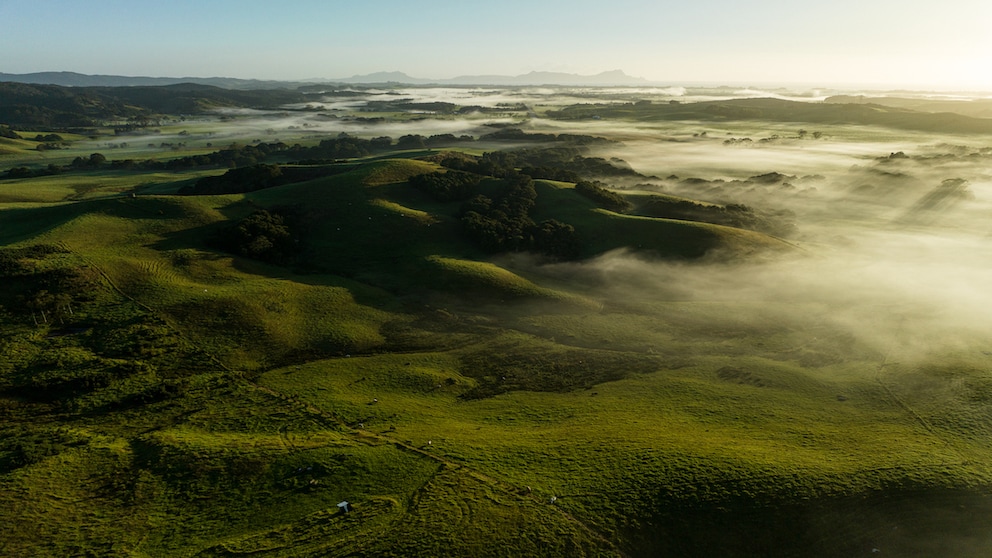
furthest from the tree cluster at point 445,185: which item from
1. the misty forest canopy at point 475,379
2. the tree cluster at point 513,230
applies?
the tree cluster at point 513,230

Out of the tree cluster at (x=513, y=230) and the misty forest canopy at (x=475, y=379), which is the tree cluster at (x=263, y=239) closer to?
the misty forest canopy at (x=475, y=379)

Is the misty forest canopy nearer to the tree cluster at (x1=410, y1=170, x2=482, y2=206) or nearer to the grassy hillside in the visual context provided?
the grassy hillside

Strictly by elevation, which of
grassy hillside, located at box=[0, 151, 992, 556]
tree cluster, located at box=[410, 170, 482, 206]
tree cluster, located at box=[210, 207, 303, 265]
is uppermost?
tree cluster, located at box=[410, 170, 482, 206]

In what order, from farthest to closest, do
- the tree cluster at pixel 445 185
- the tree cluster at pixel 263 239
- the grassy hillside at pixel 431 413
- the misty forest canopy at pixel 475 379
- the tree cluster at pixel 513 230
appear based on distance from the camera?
the tree cluster at pixel 445 185
the tree cluster at pixel 513 230
the tree cluster at pixel 263 239
the misty forest canopy at pixel 475 379
the grassy hillside at pixel 431 413

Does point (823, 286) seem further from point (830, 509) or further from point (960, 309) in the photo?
point (830, 509)

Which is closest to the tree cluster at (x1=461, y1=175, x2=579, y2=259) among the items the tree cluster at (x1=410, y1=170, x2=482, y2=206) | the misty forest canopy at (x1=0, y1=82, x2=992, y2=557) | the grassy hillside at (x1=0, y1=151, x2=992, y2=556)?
the misty forest canopy at (x1=0, y1=82, x2=992, y2=557)

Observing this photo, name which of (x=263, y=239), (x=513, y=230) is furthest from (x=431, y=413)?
(x=513, y=230)

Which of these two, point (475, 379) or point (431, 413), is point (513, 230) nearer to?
point (475, 379)

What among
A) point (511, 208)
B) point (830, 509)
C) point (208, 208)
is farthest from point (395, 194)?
point (830, 509)
